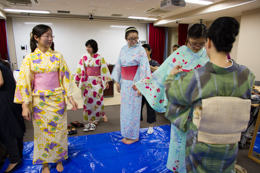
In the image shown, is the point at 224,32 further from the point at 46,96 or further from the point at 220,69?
the point at 46,96

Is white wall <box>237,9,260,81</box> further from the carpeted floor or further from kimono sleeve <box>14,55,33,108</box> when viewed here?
kimono sleeve <box>14,55,33,108</box>

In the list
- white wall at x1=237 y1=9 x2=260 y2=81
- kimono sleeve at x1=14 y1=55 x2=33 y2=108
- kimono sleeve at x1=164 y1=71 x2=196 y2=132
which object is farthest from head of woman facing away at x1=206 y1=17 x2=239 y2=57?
white wall at x1=237 y1=9 x2=260 y2=81

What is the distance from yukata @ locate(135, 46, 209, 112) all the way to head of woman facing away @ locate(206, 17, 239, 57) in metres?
0.42

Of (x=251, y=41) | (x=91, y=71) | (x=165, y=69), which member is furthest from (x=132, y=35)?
(x=251, y=41)

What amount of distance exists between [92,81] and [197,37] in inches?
78.7

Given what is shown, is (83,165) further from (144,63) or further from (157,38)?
(157,38)

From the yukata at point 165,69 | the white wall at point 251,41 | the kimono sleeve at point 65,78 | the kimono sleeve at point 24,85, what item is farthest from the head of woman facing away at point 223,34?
the white wall at point 251,41

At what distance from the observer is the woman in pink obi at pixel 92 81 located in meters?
2.87

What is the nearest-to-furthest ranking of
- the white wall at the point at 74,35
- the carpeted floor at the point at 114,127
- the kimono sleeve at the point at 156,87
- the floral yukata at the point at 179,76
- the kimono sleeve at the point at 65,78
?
the floral yukata at the point at 179,76, the kimono sleeve at the point at 156,87, the kimono sleeve at the point at 65,78, the carpeted floor at the point at 114,127, the white wall at the point at 74,35

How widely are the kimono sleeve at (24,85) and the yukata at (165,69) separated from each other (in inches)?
40.7

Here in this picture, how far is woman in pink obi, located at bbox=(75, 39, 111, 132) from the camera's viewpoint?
2.87 meters

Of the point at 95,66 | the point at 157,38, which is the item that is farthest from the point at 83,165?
the point at 157,38

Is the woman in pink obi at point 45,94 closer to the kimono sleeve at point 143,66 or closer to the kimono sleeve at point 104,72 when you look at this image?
the kimono sleeve at point 143,66

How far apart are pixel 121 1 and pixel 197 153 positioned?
14.8 ft
